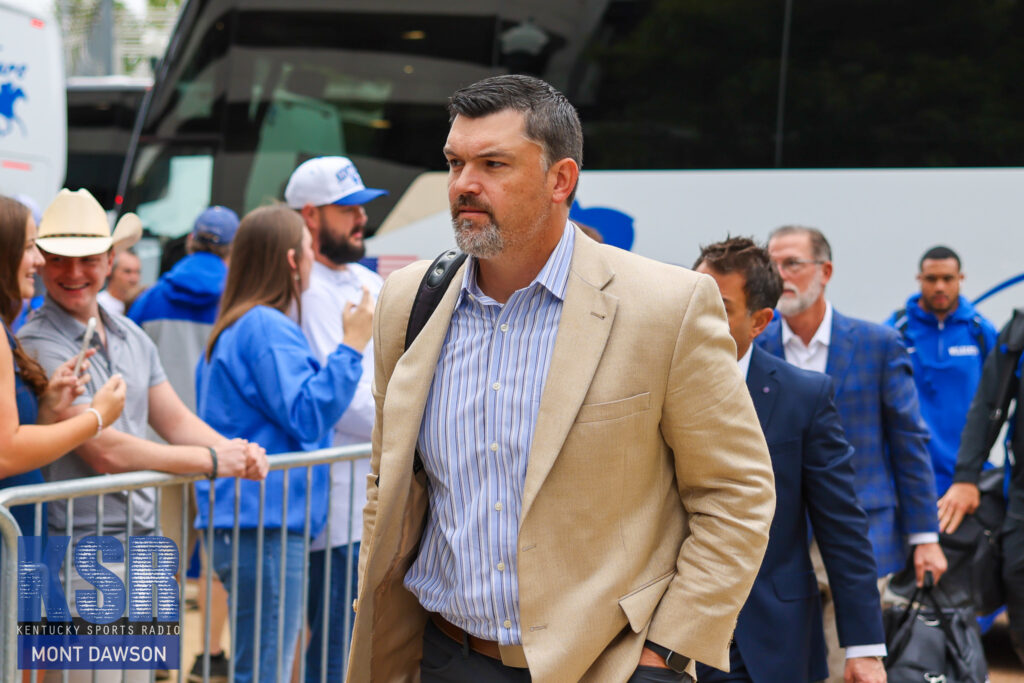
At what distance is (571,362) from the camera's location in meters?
2.33

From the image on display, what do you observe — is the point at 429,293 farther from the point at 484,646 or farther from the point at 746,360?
the point at 746,360

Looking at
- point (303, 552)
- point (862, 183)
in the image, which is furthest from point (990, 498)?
point (303, 552)

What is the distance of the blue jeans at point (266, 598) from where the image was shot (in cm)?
426

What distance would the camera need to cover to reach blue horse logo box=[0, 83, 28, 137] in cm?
1006

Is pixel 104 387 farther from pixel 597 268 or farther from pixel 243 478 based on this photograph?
pixel 597 268

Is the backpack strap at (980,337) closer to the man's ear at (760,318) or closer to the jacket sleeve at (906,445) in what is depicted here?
the jacket sleeve at (906,445)

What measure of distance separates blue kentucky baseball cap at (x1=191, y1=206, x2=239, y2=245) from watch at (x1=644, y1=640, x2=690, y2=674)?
5.19m

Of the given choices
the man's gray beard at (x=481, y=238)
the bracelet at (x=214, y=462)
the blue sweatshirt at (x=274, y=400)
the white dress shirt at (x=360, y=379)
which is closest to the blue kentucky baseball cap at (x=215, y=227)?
the white dress shirt at (x=360, y=379)

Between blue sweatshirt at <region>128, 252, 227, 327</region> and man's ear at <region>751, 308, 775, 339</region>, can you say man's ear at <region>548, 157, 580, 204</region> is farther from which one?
blue sweatshirt at <region>128, 252, 227, 327</region>

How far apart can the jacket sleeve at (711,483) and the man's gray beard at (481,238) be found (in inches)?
16.3

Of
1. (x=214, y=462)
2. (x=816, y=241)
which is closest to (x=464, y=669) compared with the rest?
(x=214, y=462)

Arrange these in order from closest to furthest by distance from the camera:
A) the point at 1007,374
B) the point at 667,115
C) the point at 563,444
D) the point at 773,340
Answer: the point at 563,444 → the point at 773,340 → the point at 1007,374 → the point at 667,115

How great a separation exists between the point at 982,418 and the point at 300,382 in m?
3.17

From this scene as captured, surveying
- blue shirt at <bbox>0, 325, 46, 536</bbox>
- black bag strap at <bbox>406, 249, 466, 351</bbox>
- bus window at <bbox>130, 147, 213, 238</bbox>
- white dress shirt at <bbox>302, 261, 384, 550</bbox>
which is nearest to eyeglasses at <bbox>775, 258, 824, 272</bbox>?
white dress shirt at <bbox>302, 261, 384, 550</bbox>
